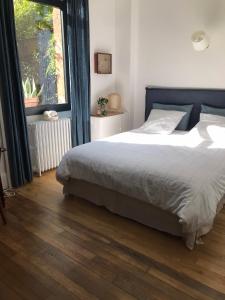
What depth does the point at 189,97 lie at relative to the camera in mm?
3773

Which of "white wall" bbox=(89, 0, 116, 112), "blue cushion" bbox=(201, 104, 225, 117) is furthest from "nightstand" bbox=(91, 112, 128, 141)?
"blue cushion" bbox=(201, 104, 225, 117)

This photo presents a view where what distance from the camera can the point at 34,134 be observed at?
129 inches

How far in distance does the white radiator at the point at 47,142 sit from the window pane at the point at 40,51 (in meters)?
0.40

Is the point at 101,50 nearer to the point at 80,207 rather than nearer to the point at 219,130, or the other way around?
the point at 219,130

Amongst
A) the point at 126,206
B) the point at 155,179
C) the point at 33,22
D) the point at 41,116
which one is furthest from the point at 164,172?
the point at 33,22

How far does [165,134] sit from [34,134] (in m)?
1.74

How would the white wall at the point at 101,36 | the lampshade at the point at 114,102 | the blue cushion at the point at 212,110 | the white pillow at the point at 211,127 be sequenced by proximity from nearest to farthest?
the white pillow at the point at 211,127, the blue cushion at the point at 212,110, the white wall at the point at 101,36, the lampshade at the point at 114,102

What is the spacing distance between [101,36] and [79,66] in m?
0.79

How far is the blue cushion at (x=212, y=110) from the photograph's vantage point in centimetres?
339

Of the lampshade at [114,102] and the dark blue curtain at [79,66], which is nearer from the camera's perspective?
the dark blue curtain at [79,66]

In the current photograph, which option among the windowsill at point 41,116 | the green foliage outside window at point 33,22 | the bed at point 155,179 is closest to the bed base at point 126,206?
the bed at point 155,179

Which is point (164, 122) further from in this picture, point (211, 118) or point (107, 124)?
point (107, 124)

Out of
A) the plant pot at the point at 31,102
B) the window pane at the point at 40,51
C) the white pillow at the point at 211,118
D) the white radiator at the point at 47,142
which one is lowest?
the white radiator at the point at 47,142

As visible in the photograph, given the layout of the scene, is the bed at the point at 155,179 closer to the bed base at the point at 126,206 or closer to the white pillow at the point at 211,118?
the bed base at the point at 126,206
